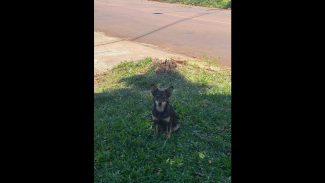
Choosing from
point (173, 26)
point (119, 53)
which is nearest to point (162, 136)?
point (119, 53)

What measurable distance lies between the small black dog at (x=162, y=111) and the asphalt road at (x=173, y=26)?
507cm

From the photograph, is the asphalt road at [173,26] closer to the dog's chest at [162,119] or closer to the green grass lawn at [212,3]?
the green grass lawn at [212,3]

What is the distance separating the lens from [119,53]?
12109mm

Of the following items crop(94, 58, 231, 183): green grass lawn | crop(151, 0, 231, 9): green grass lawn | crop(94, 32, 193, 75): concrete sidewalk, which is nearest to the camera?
crop(94, 58, 231, 183): green grass lawn

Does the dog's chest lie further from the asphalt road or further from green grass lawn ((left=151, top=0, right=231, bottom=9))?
green grass lawn ((left=151, top=0, right=231, bottom=9))

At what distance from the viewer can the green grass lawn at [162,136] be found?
5055 millimetres

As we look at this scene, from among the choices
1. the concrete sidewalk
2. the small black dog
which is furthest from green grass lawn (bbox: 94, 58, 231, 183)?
the concrete sidewalk

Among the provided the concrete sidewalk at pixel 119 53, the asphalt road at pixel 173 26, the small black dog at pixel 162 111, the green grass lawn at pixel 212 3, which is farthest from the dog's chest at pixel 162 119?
the green grass lawn at pixel 212 3

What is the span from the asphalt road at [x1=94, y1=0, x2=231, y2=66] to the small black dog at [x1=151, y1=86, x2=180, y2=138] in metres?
5.07

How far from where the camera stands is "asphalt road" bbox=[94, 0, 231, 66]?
12.6 meters
